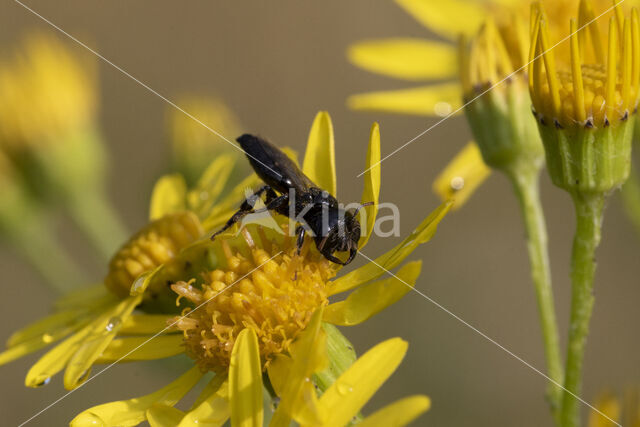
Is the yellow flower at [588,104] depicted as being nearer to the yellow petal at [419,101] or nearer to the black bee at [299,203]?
the black bee at [299,203]

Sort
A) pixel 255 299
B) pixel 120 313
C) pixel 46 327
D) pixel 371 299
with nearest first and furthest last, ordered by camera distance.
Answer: pixel 371 299 → pixel 255 299 → pixel 120 313 → pixel 46 327

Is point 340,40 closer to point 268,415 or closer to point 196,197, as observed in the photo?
point 196,197

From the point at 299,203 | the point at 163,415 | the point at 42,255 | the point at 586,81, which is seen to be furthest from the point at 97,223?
the point at 586,81

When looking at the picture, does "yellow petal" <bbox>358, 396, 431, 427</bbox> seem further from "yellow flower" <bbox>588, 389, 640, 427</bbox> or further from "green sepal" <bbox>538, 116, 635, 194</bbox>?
"yellow flower" <bbox>588, 389, 640, 427</bbox>

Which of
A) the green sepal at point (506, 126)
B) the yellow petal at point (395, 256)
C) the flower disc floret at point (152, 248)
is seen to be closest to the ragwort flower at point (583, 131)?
the green sepal at point (506, 126)

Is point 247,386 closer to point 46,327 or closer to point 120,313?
point 120,313

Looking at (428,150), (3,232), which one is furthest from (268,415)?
(428,150)
